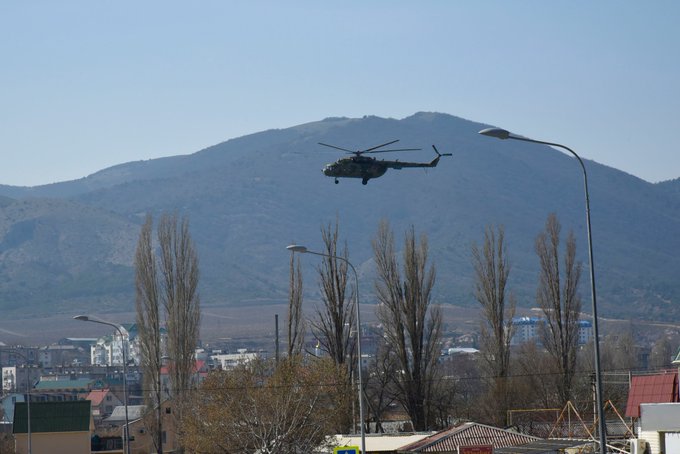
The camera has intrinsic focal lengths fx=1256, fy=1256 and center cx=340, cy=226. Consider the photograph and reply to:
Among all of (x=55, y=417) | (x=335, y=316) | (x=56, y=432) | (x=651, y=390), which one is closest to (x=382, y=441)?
(x=335, y=316)

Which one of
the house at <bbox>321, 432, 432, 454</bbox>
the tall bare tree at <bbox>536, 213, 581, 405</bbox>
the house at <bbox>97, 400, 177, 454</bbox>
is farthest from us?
the tall bare tree at <bbox>536, 213, 581, 405</bbox>

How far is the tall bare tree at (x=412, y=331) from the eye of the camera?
226ft

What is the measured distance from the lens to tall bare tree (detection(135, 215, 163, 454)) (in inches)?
2776

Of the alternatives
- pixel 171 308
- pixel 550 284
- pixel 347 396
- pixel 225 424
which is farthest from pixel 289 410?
pixel 550 284

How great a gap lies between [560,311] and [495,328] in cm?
409

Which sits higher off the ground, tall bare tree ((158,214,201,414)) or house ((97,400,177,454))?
tall bare tree ((158,214,201,414))

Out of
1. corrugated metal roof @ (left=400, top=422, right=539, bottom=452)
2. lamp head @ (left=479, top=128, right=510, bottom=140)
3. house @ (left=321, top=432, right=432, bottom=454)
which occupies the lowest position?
house @ (left=321, top=432, right=432, bottom=454)

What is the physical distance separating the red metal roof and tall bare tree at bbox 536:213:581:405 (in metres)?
20.0

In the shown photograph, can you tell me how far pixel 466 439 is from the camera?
5497 centimetres

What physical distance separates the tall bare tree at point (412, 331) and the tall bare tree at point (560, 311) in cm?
709

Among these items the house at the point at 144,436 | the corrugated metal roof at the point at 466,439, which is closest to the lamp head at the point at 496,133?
the corrugated metal roof at the point at 466,439

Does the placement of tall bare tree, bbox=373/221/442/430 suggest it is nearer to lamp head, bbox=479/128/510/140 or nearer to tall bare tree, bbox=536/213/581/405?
tall bare tree, bbox=536/213/581/405

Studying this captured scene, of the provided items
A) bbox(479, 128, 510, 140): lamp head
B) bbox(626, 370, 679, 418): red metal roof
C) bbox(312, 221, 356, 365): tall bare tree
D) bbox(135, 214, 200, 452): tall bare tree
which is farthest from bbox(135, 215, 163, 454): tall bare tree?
bbox(479, 128, 510, 140): lamp head

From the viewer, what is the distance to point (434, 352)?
236 ft
